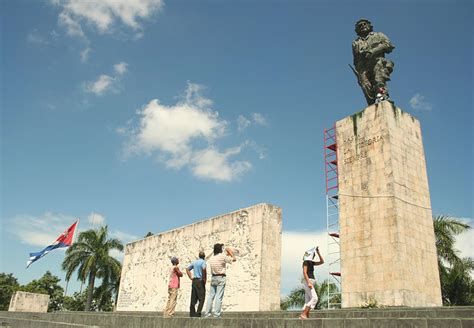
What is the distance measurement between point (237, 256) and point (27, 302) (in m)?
11.6

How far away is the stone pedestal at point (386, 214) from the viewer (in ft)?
29.2

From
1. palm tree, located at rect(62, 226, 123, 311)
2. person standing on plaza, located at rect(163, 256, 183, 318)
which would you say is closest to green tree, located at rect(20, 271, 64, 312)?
palm tree, located at rect(62, 226, 123, 311)

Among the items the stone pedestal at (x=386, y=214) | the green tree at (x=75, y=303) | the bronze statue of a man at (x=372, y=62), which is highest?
the bronze statue of a man at (x=372, y=62)

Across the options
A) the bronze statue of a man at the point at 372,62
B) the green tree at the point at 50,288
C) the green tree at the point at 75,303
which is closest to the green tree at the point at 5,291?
the green tree at the point at 50,288

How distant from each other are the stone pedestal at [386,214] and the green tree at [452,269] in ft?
17.2

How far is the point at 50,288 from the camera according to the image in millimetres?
38875

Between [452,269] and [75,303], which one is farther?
[75,303]

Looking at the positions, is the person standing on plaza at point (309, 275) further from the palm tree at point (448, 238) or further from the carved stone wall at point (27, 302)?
the carved stone wall at point (27, 302)

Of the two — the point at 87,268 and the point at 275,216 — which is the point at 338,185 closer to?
the point at 275,216

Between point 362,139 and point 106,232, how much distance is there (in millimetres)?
20006

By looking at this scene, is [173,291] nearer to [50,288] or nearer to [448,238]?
[448,238]

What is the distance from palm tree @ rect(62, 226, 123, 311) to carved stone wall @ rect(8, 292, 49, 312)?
5.26 metres

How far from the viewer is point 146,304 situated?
16.0 metres

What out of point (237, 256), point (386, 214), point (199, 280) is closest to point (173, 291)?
point (199, 280)
